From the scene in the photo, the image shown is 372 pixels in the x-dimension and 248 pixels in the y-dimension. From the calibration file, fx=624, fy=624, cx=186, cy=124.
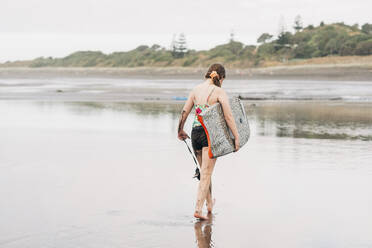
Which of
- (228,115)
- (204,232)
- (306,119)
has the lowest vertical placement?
(306,119)

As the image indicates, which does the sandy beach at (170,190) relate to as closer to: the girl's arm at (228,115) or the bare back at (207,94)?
the girl's arm at (228,115)

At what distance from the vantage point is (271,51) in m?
99.8

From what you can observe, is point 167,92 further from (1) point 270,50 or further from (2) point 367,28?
(2) point 367,28

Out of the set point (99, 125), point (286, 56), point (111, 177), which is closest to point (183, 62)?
point (286, 56)

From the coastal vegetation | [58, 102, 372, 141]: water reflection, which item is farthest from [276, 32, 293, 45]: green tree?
[58, 102, 372, 141]: water reflection

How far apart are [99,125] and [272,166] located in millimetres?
6642

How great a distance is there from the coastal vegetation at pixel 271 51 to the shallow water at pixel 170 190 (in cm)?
7388

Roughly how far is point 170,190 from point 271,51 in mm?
94065

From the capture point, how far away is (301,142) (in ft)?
39.1

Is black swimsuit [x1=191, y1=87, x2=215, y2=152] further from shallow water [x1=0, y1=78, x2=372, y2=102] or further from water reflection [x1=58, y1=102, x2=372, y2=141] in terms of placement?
shallow water [x1=0, y1=78, x2=372, y2=102]

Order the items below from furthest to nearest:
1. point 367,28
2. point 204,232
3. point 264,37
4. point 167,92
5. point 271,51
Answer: point 264,37, point 367,28, point 271,51, point 167,92, point 204,232

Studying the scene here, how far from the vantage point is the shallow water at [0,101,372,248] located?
565 cm

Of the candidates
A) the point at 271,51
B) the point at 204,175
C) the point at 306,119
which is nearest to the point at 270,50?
the point at 271,51

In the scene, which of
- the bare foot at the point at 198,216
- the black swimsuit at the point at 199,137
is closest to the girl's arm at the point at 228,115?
the black swimsuit at the point at 199,137
